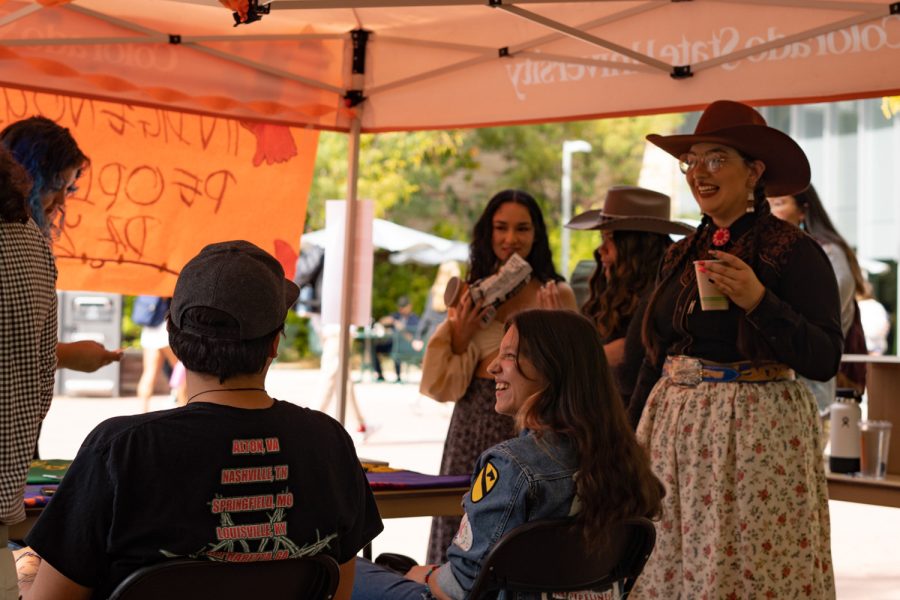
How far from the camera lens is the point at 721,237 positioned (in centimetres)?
333

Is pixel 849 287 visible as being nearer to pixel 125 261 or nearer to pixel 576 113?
pixel 576 113

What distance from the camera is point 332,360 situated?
9.05m

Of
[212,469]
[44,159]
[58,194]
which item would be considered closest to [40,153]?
[44,159]

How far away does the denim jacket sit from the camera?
92.7 inches

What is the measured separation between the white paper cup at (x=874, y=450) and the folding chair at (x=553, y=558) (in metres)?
1.89

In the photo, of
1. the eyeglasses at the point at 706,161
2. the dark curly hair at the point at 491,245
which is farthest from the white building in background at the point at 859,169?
the eyeglasses at the point at 706,161

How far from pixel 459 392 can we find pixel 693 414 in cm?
110

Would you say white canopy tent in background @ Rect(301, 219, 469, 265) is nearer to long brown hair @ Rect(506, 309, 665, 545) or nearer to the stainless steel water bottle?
the stainless steel water bottle

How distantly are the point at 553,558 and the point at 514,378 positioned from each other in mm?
464

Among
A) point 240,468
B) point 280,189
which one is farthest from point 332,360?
point 240,468

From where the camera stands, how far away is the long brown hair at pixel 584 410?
2.43 meters

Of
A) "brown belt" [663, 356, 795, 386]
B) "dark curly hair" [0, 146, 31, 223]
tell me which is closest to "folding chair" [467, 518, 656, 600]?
"brown belt" [663, 356, 795, 386]

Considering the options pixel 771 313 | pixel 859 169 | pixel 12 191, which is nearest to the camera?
pixel 12 191

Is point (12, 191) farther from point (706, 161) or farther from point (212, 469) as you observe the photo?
point (706, 161)
